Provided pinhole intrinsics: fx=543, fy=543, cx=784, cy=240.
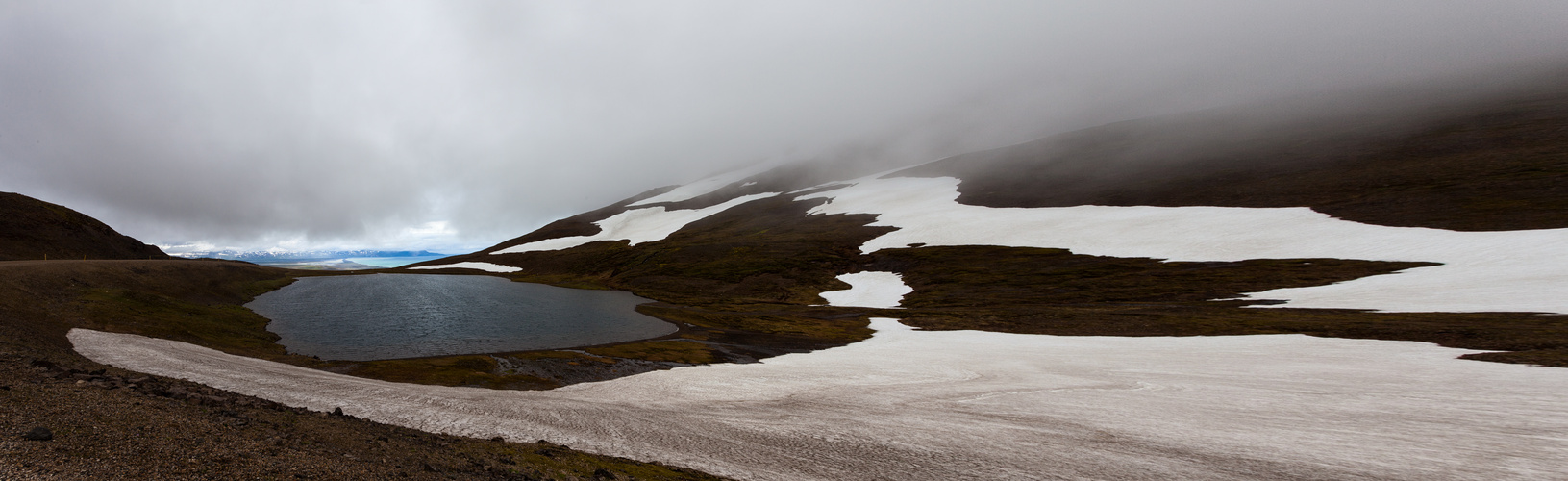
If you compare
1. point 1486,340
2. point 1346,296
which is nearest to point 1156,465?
point 1486,340

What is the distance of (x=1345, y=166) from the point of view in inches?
4109

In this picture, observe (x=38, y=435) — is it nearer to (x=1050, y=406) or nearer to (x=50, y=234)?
(x=1050, y=406)

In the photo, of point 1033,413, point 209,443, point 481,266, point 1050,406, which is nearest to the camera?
point 209,443

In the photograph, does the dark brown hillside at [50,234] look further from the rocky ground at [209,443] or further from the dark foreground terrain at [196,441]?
the rocky ground at [209,443]

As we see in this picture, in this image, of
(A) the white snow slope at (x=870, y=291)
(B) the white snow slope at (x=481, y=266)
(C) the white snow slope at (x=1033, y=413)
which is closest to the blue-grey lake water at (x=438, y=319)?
(C) the white snow slope at (x=1033, y=413)

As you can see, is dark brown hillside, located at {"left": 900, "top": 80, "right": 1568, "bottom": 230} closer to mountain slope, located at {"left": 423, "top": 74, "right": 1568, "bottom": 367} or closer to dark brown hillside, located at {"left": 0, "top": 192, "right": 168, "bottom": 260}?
mountain slope, located at {"left": 423, "top": 74, "right": 1568, "bottom": 367}

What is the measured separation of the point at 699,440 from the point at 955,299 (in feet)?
225

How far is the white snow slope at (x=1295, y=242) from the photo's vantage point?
1969 inches

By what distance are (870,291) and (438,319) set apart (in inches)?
2477

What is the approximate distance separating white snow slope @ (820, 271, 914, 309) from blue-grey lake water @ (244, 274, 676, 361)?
32.6 m

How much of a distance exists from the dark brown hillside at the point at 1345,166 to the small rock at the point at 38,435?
114720 mm

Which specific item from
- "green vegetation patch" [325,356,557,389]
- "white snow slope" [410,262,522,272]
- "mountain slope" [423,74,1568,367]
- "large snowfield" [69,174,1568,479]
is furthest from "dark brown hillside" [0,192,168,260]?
"large snowfield" [69,174,1568,479]

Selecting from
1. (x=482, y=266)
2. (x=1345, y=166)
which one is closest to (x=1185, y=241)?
(x=1345, y=166)

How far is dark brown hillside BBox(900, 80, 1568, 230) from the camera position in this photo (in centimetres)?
7831
